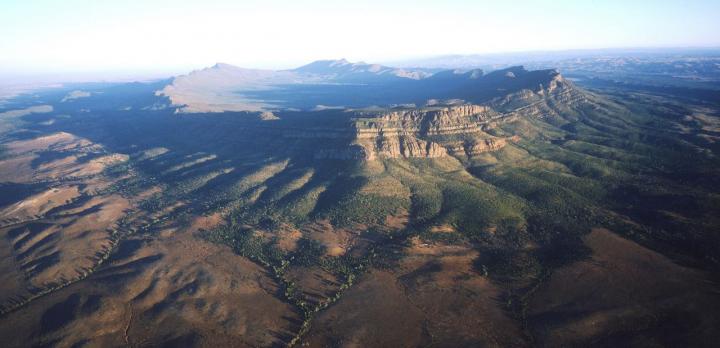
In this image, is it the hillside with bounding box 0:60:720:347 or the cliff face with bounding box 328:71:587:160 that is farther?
the cliff face with bounding box 328:71:587:160

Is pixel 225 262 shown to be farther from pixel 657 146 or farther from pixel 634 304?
pixel 657 146

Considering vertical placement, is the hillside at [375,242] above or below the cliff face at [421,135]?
below

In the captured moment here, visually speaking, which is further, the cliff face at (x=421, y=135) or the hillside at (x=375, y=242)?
the cliff face at (x=421, y=135)

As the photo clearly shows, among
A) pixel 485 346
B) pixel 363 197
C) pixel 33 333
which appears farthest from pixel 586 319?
pixel 33 333

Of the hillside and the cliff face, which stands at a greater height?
the cliff face

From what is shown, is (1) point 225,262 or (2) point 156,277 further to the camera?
(1) point 225,262

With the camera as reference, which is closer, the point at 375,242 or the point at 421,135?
the point at 375,242

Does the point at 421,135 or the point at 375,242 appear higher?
the point at 421,135

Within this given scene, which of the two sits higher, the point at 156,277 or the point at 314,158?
the point at 314,158

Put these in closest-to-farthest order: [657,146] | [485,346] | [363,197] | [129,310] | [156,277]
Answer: [485,346] → [129,310] → [156,277] → [363,197] → [657,146]

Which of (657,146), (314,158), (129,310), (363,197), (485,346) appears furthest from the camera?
(657,146)
